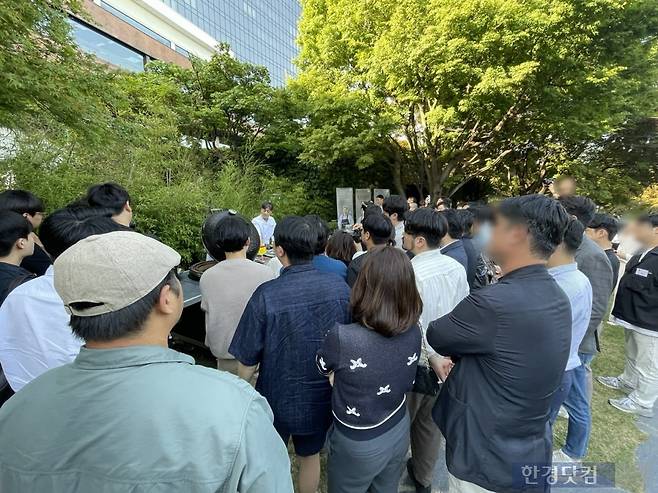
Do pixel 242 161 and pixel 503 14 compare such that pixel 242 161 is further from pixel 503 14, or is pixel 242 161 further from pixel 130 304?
pixel 130 304

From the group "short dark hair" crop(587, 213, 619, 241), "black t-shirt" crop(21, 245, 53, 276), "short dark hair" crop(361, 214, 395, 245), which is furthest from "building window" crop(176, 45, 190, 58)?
"short dark hair" crop(587, 213, 619, 241)

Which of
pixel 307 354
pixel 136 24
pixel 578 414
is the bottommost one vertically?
pixel 578 414

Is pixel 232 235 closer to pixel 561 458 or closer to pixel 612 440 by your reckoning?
pixel 561 458

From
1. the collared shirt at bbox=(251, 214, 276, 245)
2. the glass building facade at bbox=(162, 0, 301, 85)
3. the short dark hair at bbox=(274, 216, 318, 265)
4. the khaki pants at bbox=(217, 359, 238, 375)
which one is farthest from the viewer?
the glass building facade at bbox=(162, 0, 301, 85)

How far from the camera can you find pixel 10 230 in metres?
1.96

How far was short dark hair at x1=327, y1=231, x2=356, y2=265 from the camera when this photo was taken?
3.05 meters

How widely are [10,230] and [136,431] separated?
2.03m

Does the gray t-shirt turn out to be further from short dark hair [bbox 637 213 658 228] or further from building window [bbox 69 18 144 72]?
building window [bbox 69 18 144 72]

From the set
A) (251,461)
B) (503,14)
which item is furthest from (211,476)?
(503,14)

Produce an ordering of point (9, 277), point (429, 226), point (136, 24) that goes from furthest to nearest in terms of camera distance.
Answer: point (136, 24) → point (429, 226) → point (9, 277)

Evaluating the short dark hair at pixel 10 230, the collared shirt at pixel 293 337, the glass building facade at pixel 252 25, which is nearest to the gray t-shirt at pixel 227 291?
the collared shirt at pixel 293 337

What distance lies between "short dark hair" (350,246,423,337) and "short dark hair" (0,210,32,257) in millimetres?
2073

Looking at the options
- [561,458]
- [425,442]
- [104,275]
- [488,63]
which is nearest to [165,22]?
[488,63]

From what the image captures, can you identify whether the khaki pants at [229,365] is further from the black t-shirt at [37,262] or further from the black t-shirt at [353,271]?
the black t-shirt at [37,262]
